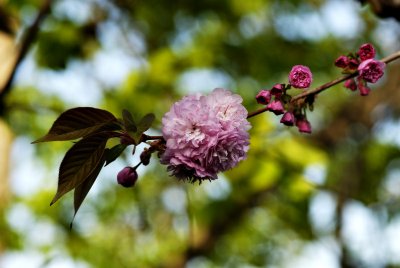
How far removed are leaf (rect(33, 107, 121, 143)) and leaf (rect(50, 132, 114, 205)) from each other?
1cm

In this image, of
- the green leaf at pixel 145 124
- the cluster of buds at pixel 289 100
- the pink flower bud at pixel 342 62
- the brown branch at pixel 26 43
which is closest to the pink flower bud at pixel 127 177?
the green leaf at pixel 145 124

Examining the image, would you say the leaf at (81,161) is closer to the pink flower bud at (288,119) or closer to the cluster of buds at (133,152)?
the cluster of buds at (133,152)

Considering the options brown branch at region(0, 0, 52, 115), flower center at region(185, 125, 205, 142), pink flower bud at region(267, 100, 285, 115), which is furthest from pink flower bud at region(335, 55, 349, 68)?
brown branch at region(0, 0, 52, 115)

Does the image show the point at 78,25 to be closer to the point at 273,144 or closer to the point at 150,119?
the point at 273,144

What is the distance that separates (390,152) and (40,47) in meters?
2.27

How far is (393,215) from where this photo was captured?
180 inches

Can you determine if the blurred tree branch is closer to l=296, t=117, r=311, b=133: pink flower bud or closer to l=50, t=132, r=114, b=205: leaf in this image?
l=296, t=117, r=311, b=133: pink flower bud

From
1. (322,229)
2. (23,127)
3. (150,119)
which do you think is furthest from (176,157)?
(322,229)

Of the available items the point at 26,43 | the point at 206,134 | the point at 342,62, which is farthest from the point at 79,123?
the point at 26,43

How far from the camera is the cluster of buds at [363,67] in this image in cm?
72

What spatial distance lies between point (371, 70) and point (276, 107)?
5.7 inches

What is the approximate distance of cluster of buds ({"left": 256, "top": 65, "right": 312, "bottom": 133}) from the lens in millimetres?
702

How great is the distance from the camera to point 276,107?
2.29ft

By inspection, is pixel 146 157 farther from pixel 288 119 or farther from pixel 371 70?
pixel 371 70
